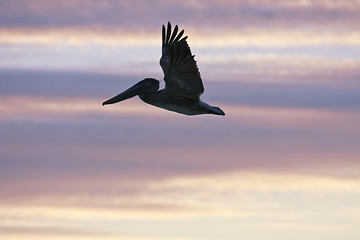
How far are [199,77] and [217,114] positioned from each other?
1.26 metres

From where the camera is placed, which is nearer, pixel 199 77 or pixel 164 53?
pixel 199 77

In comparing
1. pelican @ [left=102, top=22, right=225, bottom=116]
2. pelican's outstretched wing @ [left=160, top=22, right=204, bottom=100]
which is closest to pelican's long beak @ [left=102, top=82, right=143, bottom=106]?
pelican @ [left=102, top=22, right=225, bottom=116]

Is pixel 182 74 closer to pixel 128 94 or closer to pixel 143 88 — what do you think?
pixel 143 88

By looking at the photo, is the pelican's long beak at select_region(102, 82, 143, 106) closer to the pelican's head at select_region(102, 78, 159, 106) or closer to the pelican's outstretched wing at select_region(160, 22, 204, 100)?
the pelican's head at select_region(102, 78, 159, 106)

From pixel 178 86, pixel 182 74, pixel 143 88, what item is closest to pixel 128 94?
pixel 143 88

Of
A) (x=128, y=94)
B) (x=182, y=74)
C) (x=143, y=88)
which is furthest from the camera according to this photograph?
(x=128, y=94)

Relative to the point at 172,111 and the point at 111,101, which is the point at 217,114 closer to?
the point at 172,111

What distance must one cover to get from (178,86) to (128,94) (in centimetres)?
219

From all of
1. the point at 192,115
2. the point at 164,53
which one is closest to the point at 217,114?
the point at 192,115

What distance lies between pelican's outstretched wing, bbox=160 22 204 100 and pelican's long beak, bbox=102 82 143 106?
1.10m

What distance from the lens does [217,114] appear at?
28.9 m

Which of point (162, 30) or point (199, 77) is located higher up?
point (162, 30)

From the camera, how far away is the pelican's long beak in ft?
97.6

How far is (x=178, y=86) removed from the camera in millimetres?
28562
